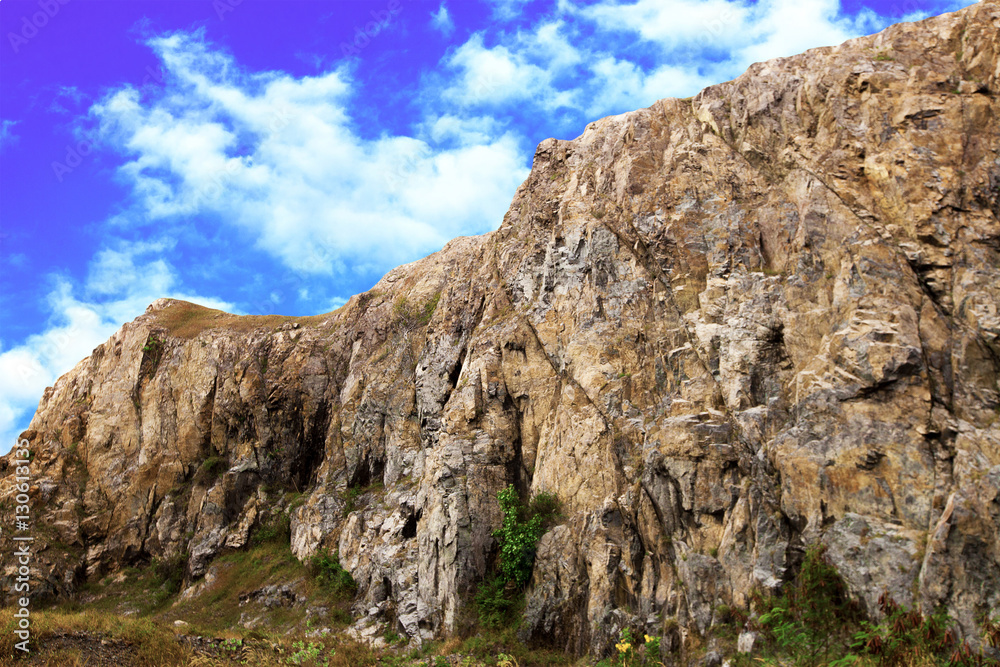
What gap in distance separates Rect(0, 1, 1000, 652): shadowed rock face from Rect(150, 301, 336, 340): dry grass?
9.03 meters

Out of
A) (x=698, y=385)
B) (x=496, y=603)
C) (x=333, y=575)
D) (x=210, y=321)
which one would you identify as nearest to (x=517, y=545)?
(x=496, y=603)

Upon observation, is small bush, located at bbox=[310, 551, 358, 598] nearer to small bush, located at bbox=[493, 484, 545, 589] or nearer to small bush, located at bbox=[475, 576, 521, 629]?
small bush, located at bbox=[475, 576, 521, 629]

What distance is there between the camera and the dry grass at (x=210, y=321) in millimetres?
41719

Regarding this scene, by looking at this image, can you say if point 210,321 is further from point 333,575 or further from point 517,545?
point 517,545

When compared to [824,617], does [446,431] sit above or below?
above

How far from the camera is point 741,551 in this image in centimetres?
1745

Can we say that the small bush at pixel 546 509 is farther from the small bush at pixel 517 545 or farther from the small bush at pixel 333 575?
the small bush at pixel 333 575

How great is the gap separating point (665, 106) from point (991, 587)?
70.4 feet

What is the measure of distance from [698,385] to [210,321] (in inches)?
1363

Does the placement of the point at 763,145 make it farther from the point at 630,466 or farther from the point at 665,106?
the point at 630,466

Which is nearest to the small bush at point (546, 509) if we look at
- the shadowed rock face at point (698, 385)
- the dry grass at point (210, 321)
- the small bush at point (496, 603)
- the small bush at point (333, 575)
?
the shadowed rock face at point (698, 385)

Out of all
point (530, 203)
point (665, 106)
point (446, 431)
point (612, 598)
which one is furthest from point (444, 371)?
point (665, 106)

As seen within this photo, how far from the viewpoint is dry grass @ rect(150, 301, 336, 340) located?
41719 millimetres

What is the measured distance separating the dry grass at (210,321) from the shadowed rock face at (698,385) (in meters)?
9.03
